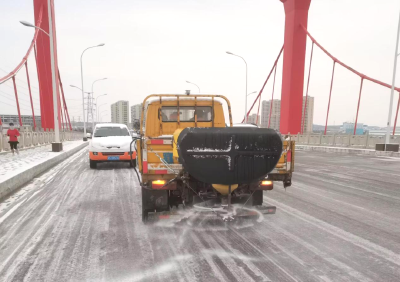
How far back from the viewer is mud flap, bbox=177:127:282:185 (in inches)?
131

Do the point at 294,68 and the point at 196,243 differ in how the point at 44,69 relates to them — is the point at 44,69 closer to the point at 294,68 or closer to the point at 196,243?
the point at 294,68

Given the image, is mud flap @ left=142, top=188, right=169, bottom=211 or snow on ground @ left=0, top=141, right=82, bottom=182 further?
snow on ground @ left=0, top=141, right=82, bottom=182

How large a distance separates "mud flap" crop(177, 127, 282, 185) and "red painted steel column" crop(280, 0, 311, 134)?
3060 cm

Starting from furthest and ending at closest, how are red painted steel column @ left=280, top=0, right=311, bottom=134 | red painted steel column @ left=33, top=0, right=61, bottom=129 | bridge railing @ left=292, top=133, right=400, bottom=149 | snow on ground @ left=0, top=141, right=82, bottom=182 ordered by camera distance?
red painted steel column @ left=280, top=0, right=311, bottom=134 < red painted steel column @ left=33, top=0, right=61, bottom=129 < bridge railing @ left=292, top=133, right=400, bottom=149 < snow on ground @ left=0, top=141, right=82, bottom=182

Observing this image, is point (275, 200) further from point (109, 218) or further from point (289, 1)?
point (289, 1)

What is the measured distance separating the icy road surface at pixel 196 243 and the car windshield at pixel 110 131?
17.8 ft

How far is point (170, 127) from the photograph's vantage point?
552 centimetres

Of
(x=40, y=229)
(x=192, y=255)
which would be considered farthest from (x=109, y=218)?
(x=192, y=255)

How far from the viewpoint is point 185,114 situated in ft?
18.6

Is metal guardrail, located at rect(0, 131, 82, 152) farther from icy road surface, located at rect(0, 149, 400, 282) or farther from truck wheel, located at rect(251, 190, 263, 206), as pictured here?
truck wheel, located at rect(251, 190, 263, 206)

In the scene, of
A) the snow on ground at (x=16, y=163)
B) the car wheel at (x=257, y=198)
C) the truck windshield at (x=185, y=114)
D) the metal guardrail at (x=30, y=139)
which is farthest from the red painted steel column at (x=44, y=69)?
the car wheel at (x=257, y=198)

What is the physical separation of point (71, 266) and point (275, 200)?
4.19 metres

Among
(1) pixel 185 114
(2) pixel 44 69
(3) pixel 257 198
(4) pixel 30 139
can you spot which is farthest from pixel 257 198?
(2) pixel 44 69

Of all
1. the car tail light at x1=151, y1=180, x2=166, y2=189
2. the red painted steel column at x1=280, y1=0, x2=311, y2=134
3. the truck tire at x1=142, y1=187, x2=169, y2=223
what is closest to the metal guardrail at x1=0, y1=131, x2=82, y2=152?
the truck tire at x1=142, y1=187, x2=169, y2=223
